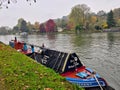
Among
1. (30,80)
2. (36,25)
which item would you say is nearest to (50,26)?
(36,25)

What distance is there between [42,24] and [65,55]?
410ft

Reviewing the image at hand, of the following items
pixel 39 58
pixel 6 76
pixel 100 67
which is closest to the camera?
pixel 6 76

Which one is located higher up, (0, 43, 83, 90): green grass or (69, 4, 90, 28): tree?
(69, 4, 90, 28): tree

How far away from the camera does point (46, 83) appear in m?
7.45

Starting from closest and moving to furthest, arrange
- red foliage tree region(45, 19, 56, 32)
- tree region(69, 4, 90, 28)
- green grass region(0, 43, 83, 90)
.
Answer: green grass region(0, 43, 83, 90) < tree region(69, 4, 90, 28) < red foliage tree region(45, 19, 56, 32)

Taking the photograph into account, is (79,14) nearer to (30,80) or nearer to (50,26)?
(50,26)

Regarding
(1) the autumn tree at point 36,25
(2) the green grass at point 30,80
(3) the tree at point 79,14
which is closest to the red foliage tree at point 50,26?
(1) the autumn tree at point 36,25

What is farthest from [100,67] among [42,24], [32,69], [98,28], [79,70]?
[42,24]

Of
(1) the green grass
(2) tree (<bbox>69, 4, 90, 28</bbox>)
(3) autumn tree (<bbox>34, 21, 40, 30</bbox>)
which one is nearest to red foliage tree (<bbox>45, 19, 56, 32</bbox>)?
(3) autumn tree (<bbox>34, 21, 40, 30</bbox>)

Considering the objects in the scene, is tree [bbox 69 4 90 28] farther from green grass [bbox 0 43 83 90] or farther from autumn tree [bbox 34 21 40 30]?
green grass [bbox 0 43 83 90]

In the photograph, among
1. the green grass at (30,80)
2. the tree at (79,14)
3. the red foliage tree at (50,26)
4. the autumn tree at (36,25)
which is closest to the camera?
the green grass at (30,80)

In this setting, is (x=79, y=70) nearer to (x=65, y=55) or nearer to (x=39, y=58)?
(x=65, y=55)

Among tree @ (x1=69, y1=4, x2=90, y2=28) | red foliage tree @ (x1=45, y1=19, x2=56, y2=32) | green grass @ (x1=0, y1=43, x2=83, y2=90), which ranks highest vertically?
tree @ (x1=69, y1=4, x2=90, y2=28)

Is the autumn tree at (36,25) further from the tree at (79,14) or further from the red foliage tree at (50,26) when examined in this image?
the tree at (79,14)
